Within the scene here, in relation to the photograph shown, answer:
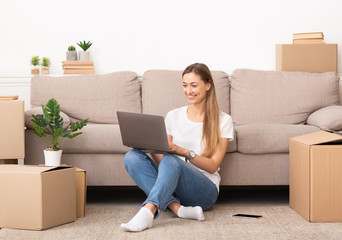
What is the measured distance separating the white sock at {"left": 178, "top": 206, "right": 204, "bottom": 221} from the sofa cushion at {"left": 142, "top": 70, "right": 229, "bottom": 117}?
3.51 feet

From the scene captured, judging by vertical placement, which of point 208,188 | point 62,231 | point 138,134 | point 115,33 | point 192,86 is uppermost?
point 115,33

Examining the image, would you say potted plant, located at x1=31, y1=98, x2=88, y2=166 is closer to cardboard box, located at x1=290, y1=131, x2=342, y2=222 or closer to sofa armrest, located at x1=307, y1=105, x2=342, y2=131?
cardboard box, located at x1=290, y1=131, x2=342, y2=222

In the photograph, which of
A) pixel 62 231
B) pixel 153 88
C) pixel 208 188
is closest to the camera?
pixel 62 231

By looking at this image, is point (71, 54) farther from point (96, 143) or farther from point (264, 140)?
point (264, 140)

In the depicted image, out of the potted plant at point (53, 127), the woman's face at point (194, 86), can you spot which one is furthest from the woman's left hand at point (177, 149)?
the potted plant at point (53, 127)

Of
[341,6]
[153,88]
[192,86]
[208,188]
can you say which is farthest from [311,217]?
[341,6]

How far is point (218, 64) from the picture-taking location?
4.07m

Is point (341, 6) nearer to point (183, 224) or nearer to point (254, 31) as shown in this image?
point (254, 31)

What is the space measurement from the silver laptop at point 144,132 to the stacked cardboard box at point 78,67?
4.82 feet

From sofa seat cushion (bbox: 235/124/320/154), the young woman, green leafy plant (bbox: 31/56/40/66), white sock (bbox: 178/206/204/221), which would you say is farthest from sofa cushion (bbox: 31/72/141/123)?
white sock (bbox: 178/206/204/221)

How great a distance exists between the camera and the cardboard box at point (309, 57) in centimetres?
372

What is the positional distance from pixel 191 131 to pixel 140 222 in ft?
2.18

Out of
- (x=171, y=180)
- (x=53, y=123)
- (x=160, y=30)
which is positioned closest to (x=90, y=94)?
(x=53, y=123)

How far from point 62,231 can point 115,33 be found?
6.94ft
